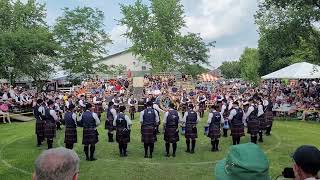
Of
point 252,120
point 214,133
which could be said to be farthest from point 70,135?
point 252,120

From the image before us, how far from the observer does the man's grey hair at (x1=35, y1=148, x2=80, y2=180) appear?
280 cm

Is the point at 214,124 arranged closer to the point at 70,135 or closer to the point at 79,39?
the point at 70,135

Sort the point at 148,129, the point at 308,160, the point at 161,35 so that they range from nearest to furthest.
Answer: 1. the point at 308,160
2. the point at 148,129
3. the point at 161,35

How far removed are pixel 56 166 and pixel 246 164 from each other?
1196mm

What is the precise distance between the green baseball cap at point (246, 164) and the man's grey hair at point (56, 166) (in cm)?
101

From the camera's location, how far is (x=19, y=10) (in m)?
38.5

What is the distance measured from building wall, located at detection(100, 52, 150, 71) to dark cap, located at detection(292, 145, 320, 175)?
5440 centimetres

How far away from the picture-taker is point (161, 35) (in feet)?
157

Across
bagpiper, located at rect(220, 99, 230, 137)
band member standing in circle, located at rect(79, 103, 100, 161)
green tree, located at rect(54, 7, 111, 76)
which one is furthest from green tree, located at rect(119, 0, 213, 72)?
band member standing in circle, located at rect(79, 103, 100, 161)

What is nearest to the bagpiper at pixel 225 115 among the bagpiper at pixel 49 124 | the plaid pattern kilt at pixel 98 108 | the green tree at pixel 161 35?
the bagpiper at pixel 49 124

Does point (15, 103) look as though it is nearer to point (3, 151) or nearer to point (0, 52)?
point (0, 52)

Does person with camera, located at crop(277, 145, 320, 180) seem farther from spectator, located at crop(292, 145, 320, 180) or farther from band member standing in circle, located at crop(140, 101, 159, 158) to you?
band member standing in circle, located at crop(140, 101, 159, 158)

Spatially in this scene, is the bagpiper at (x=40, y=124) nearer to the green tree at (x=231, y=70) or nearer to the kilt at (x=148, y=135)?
the kilt at (x=148, y=135)

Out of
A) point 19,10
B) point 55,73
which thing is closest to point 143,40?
point 55,73
